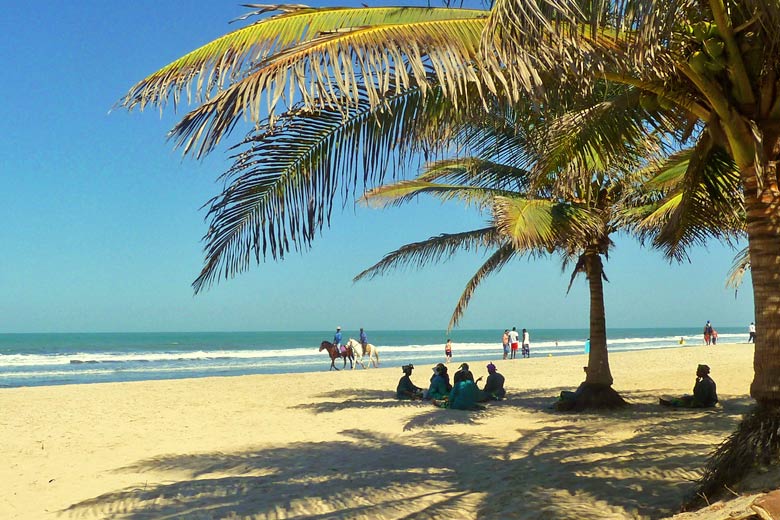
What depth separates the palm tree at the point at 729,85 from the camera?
3791mm

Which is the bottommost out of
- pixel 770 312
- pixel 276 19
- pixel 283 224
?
pixel 770 312

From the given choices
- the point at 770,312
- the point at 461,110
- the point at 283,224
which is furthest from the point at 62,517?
the point at 770,312

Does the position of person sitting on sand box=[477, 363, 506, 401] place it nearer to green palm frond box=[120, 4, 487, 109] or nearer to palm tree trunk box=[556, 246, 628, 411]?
palm tree trunk box=[556, 246, 628, 411]

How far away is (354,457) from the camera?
763cm

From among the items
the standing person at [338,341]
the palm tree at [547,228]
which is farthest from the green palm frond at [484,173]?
the standing person at [338,341]

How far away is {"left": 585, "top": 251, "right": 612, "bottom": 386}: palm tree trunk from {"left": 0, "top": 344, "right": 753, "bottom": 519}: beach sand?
2.69ft

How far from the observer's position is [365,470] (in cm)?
688

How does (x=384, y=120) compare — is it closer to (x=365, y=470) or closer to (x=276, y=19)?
(x=276, y=19)

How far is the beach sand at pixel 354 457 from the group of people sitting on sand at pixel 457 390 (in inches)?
13.1

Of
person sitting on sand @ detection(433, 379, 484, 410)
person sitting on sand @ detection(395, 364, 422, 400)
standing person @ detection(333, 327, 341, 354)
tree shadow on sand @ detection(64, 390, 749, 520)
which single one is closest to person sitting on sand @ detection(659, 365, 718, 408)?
tree shadow on sand @ detection(64, 390, 749, 520)

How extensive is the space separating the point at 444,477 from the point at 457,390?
479cm

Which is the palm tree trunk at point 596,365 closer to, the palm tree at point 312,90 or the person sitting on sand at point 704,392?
the person sitting on sand at point 704,392

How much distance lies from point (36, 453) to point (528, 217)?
696 cm

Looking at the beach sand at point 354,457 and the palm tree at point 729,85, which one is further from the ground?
the palm tree at point 729,85
